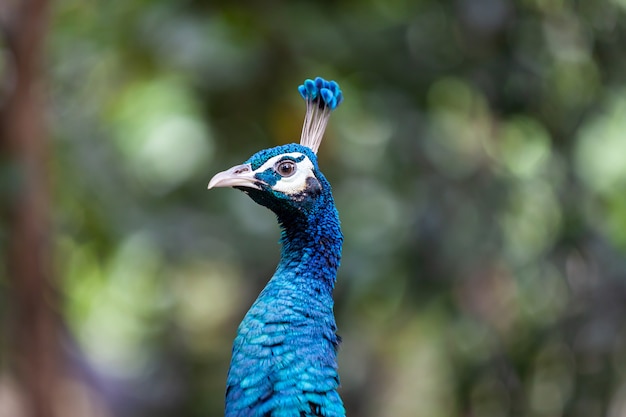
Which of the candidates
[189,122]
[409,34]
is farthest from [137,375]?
[409,34]

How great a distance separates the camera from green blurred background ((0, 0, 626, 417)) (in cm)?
309

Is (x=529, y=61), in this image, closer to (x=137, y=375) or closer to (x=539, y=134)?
(x=539, y=134)

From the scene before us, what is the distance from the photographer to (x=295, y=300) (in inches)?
50.3

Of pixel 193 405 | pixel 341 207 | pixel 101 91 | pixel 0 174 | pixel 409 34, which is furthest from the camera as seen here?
pixel 193 405

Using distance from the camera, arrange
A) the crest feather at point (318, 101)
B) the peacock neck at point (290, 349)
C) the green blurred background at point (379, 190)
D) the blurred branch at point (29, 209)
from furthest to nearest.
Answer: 1. the blurred branch at point (29, 209)
2. the green blurred background at point (379, 190)
3. the crest feather at point (318, 101)
4. the peacock neck at point (290, 349)

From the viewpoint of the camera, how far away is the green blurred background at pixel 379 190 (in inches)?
122

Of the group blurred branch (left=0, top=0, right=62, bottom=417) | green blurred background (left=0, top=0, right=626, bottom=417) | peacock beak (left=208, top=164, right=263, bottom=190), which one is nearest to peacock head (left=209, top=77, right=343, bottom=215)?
peacock beak (left=208, top=164, right=263, bottom=190)

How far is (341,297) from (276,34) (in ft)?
3.91

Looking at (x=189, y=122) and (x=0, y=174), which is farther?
(x=189, y=122)

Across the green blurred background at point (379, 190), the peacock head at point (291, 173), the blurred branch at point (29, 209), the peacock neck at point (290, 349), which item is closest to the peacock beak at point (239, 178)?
the peacock head at point (291, 173)

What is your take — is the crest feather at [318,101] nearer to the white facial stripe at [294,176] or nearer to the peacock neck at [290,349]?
the white facial stripe at [294,176]

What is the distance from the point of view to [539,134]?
11.0 feet

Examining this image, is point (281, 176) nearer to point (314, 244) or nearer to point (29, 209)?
point (314, 244)

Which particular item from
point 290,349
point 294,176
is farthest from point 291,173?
point 290,349
